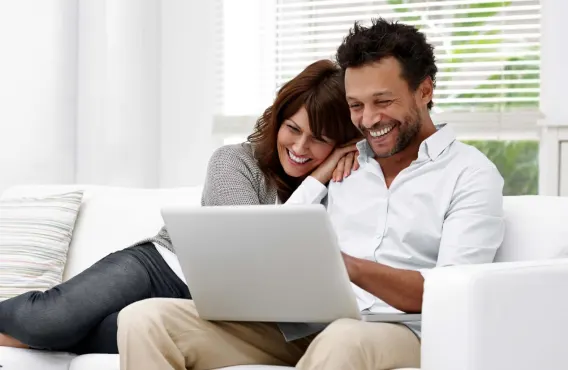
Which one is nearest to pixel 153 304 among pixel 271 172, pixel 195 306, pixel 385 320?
pixel 195 306

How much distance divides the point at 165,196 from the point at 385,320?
118 cm

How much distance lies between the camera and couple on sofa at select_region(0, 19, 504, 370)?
1908 millimetres

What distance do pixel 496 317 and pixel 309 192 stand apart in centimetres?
86

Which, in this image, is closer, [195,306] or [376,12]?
[195,306]

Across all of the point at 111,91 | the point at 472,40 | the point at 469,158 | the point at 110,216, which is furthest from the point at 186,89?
the point at 469,158

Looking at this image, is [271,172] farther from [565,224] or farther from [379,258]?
[565,224]

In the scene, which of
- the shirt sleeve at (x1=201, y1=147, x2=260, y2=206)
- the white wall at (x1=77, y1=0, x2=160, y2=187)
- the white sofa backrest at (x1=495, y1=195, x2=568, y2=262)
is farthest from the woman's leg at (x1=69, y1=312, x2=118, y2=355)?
the white wall at (x1=77, y1=0, x2=160, y2=187)

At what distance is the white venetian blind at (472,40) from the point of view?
3803 millimetres

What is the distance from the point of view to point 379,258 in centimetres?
214

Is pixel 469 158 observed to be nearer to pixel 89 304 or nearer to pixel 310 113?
pixel 310 113

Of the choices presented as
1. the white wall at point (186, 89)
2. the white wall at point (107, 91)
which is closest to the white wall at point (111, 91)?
the white wall at point (107, 91)

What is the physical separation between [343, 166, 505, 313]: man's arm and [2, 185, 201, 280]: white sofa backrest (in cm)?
101

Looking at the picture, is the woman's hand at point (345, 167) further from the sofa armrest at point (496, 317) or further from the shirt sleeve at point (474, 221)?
the sofa armrest at point (496, 317)

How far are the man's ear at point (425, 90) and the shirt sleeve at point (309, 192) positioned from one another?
1.12 ft
